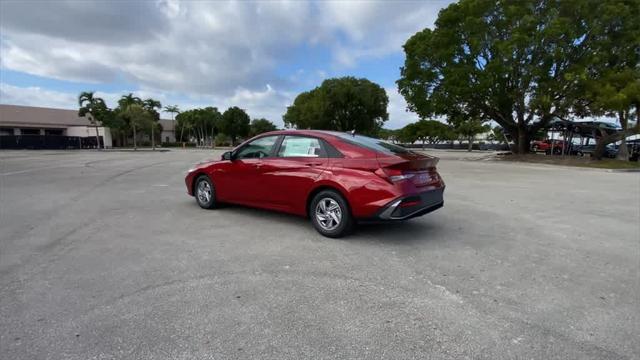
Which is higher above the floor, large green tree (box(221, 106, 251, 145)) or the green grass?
large green tree (box(221, 106, 251, 145))

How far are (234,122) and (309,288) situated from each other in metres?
77.9

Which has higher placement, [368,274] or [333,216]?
[333,216]

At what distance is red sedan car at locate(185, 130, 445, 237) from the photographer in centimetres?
477

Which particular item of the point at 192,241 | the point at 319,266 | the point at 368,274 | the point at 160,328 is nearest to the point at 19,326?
the point at 160,328

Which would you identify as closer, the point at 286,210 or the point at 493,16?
the point at 286,210

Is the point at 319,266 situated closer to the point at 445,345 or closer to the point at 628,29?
the point at 445,345

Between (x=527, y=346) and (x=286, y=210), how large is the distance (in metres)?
3.74

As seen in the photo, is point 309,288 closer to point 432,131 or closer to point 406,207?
point 406,207

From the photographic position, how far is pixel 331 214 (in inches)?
204

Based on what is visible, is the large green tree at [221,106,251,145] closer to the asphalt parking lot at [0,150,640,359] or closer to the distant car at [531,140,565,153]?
the distant car at [531,140,565,153]

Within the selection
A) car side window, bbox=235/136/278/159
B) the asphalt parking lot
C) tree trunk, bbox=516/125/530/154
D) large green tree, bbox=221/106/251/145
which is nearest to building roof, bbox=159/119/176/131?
large green tree, bbox=221/106/251/145

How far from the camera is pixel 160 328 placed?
110 inches

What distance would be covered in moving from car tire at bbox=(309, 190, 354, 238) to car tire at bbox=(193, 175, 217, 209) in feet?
7.90

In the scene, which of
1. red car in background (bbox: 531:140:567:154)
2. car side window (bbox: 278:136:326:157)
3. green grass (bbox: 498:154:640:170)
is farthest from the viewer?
red car in background (bbox: 531:140:567:154)
